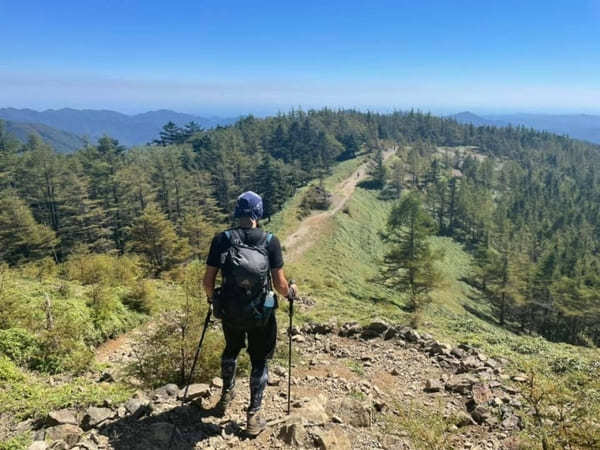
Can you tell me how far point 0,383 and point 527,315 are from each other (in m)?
53.1

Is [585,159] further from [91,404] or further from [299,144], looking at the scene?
[91,404]

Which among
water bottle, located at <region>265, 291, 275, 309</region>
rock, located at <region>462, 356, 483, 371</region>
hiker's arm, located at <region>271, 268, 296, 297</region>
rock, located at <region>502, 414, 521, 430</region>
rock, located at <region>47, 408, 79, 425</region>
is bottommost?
rock, located at <region>462, 356, 483, 371</region>

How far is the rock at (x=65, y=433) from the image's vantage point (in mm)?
4344

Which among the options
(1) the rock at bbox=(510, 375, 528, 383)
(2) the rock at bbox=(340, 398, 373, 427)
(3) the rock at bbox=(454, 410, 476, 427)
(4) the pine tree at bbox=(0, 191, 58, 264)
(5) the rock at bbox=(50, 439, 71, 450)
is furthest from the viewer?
(4) the pine tree at bbox=(0, 191, 58, 264)

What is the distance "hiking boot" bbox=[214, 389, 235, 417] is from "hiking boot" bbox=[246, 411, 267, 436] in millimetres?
449

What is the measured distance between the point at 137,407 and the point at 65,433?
2.69 ft

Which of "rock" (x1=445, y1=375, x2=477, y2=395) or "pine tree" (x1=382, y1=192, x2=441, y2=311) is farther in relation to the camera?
"pine tree" (x1=382, y1=192, x2=441, y2=311)

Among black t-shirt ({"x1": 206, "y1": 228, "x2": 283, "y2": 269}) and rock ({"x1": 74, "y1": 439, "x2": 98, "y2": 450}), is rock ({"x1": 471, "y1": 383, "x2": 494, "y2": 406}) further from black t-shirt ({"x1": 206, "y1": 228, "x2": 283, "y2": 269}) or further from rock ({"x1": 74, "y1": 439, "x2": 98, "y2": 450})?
rock ({"x1": 74, "y1": 439, "x2": 98, "y2": 450})

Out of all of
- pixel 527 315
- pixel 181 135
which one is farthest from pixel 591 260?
pixel 181 135

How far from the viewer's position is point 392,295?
122 ft

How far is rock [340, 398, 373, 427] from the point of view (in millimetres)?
5497

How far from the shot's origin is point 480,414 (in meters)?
5.98

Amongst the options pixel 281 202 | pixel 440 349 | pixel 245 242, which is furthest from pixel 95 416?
pixel 281 202

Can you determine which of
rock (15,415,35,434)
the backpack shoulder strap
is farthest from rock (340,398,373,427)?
rock (15,415,35,434)
